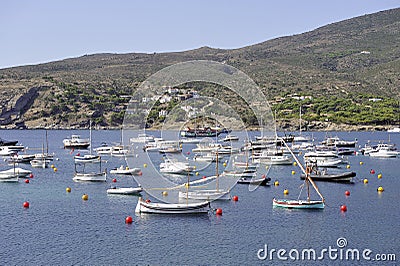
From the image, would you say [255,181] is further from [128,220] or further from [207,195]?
[128,220]

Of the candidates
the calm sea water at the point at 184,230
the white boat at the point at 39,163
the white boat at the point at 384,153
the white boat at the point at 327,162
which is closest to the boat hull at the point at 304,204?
the calm sea water at the point at 184,230

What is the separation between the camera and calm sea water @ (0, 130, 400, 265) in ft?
109

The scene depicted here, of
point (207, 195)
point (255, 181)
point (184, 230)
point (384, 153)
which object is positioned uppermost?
point (207, 195)

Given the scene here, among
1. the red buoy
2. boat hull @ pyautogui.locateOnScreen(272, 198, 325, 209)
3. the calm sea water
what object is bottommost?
the calm sea water

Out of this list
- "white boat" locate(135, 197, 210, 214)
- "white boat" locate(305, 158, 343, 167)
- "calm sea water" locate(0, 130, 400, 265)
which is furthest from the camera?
"white boat" locate(305, 158, 343, 167)

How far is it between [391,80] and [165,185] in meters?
153

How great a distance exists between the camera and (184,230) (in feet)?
127

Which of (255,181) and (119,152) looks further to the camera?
(119,152)

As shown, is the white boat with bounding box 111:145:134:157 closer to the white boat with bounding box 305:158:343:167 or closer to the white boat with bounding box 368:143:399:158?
the white boat with bounding box 305:158:343:167

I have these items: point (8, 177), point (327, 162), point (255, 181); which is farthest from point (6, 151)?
point (255, 181)

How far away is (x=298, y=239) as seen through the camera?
36781 millimetres

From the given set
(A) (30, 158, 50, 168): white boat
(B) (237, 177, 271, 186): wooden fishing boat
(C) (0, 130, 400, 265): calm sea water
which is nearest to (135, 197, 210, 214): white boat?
(C) (0, 130, 400, 265): calm sea water

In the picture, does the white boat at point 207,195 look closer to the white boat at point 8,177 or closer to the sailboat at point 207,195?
the sailboat at point 207,195

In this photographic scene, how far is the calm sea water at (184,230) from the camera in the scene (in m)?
33.3
